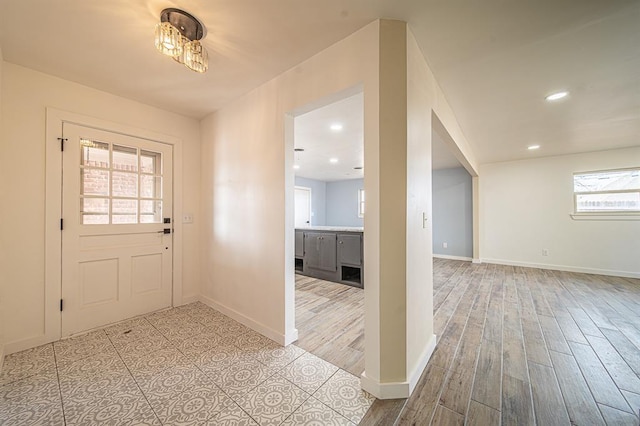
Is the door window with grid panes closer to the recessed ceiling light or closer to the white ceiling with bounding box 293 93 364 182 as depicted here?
the white ceiling with bounding box 293 93 364 182

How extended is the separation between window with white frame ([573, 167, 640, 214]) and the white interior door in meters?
6.51

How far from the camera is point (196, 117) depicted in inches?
124

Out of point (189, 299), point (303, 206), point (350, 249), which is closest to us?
point (189, 299)

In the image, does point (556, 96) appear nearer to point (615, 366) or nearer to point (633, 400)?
point (615, 366)

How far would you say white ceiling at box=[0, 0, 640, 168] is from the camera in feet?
4.70

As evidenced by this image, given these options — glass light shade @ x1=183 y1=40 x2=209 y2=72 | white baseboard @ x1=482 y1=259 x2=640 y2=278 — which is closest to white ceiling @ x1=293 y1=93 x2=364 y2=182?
glass light shade @ x1=183 y1=40 x2=209 y2=72

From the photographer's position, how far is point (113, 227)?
2537mm

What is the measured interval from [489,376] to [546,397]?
30cm

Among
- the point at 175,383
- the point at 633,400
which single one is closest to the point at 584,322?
the point at 633,400

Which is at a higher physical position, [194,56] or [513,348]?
[194,56]

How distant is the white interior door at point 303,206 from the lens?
7766 mm

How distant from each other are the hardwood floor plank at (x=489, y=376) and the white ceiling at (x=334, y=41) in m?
2.42

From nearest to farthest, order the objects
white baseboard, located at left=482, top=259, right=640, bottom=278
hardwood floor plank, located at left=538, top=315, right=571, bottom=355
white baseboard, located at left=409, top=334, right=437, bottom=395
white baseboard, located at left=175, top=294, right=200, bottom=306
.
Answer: white baseboard, located at left=409, top=334, right=437, bottom=395 < hardwood floor plank, located at left=538, top=315, right=571, bottom=355 < white baseboard, located at left=175, top=294, right=200, bottom=306 < white baseboard, located at left=482, top=259, right=640, bottom=278

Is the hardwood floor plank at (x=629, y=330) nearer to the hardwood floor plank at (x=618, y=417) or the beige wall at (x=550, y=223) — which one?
the hardwood floor plank at (x=618, y=417)
